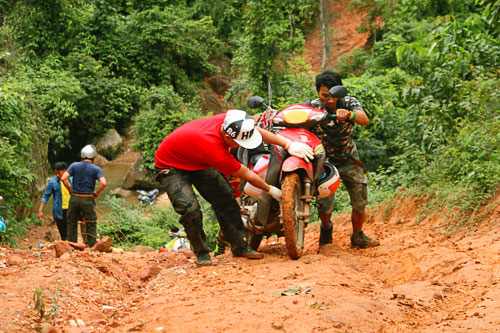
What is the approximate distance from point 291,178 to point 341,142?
115 cm

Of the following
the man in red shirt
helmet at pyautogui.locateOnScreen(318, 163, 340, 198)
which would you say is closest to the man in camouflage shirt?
helmet at pyautogui.locateOnScreen(318, 163, 340, 198)

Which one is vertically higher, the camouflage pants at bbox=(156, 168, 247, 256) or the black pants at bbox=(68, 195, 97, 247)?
the camouflage pants at bbox=(156, 168, 247, 256)

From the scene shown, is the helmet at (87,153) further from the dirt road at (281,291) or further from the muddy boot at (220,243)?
the muddy boot at (220,243)

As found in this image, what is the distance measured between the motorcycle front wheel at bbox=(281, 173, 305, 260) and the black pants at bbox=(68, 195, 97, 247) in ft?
15.0

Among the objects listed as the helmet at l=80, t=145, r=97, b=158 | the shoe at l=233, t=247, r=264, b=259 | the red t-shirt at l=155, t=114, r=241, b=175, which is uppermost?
the red t-shirt at l=155, t=114, r=241, b=175

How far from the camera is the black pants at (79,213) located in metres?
8.61

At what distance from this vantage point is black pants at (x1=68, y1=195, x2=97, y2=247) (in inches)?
339

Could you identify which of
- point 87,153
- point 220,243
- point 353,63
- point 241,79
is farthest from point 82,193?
point 353,63

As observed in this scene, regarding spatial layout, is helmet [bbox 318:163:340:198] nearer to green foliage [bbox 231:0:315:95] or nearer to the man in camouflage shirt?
the man in camouflage shirt

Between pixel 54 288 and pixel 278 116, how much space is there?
9.04 feet

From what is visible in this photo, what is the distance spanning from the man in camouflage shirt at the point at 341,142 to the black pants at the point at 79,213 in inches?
165

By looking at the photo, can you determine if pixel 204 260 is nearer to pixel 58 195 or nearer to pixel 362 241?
pixel 362 241

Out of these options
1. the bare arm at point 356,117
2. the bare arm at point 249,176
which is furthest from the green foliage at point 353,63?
the bare arm at point 249,176

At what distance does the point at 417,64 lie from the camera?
1020 centimetres
